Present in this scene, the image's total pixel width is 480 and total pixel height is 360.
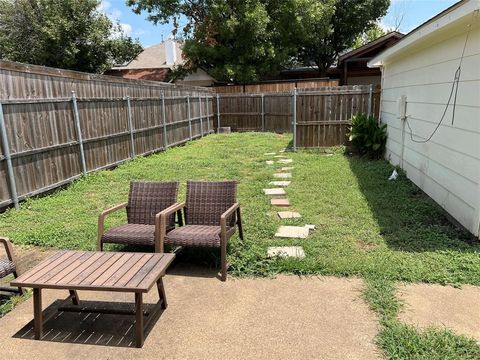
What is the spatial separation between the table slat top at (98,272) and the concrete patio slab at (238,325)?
1.53 feet

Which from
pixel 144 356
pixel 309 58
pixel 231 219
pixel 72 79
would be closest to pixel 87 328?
pixel 144 356

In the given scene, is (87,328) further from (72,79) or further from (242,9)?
(242,9)

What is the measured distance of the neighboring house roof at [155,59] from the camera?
27.6m

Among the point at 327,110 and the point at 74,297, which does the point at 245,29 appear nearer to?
the point at 327,110

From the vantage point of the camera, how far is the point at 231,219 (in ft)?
13.7

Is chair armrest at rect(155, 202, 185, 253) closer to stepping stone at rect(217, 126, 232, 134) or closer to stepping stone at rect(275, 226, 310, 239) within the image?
stepping stone at rect(275, 226, 310, 239)

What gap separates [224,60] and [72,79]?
14865mm

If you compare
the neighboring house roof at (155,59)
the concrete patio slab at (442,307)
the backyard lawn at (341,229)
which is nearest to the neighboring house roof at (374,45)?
the backyard lawn at (341,229)

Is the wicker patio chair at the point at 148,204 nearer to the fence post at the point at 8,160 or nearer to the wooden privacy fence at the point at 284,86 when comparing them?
the fence post at the point at 8,160

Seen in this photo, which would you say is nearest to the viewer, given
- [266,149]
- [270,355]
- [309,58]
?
[270,355]

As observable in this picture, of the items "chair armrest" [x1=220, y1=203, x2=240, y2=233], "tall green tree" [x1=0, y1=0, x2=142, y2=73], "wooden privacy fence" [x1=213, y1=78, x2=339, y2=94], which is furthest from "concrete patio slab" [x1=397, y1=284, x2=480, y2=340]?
"tall green tree" [x1=0, y1=0, x2=142, y2=73]

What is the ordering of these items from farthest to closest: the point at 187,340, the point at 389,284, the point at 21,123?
the point at 21,123, the point at 389,284, the point at 187,340

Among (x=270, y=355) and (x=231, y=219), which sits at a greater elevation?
(x=231, y=219)

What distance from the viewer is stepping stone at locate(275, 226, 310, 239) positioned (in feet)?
15.1
